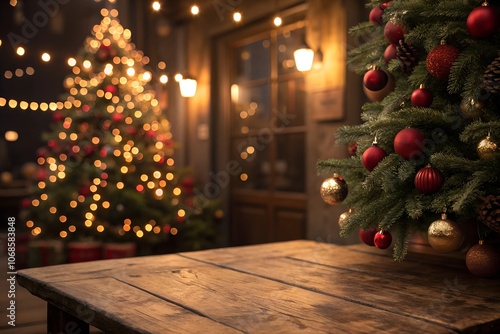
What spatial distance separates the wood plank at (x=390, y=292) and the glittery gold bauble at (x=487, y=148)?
0.36 m

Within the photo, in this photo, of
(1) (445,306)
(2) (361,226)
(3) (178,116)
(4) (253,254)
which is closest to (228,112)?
(3) (178,116)

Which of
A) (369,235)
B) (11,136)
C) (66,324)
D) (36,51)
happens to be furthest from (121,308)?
(36,51)

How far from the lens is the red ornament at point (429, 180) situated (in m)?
1.52

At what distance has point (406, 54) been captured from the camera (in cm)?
174

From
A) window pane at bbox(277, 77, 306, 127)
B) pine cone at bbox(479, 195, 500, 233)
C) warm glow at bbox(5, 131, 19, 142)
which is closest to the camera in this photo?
pine cone at bbox(479, 195, 500, 233)

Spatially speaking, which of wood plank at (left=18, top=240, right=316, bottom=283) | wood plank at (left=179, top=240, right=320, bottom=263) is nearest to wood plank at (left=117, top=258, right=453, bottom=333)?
wood plank at (left=18, top=240, right=316, bottom=283)

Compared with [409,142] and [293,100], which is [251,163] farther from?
[409,142]

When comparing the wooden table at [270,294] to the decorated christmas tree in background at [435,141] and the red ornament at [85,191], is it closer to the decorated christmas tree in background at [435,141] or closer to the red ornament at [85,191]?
the decorated christmas tree in background at [435,141]

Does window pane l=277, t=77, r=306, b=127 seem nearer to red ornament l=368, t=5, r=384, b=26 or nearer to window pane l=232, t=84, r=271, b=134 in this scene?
window pane l=232, t=84, r=271, b=134

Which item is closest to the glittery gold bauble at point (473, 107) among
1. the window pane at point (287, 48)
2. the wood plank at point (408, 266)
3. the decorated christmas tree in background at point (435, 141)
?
the decorated christmas tree in background at point (435, 141)

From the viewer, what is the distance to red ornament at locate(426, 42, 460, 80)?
1577mm

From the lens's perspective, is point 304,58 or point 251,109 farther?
point 251,109

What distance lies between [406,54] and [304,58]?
7.33 ft

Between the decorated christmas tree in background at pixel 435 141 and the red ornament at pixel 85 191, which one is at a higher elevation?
the decorated christmas tree in background at pixel 435 141
